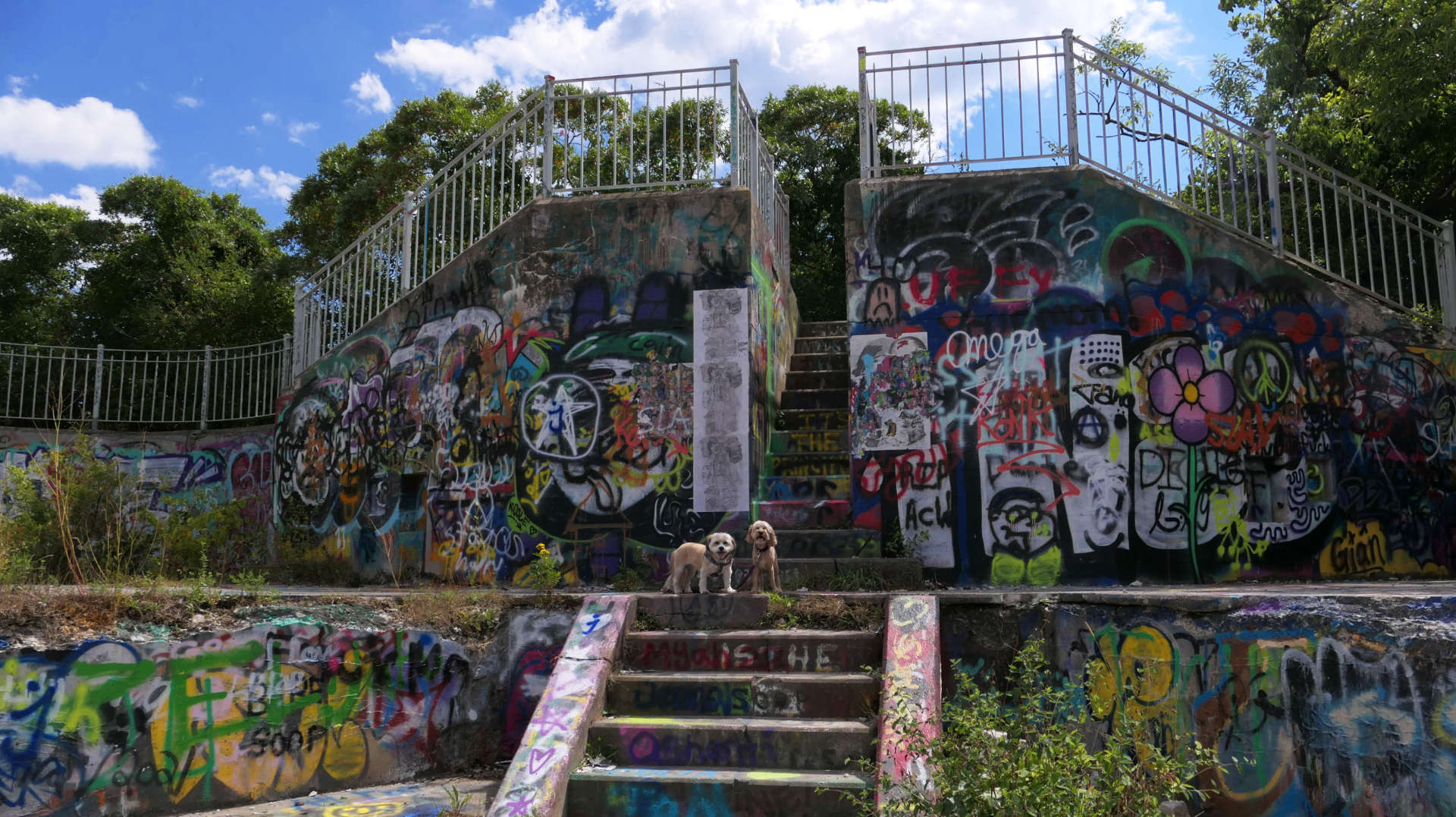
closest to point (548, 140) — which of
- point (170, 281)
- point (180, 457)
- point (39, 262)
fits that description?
point (180, 457)

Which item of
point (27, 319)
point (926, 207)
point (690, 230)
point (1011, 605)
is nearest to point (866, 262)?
point (926, 207)

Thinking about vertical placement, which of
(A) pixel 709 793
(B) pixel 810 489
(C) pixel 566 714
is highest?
(B) pixel 810 489

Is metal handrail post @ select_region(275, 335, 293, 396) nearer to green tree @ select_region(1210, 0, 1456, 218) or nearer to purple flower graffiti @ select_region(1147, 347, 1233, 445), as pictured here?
purple flower graffiti @ select_region(1147, 347, 1233, 445)

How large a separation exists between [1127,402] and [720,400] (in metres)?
3.58

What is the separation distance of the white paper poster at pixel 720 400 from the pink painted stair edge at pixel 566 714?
7.69 feet

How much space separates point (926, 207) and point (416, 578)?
20.0 ft

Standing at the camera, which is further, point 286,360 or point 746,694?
point 286,360

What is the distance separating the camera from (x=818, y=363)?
12562 mm

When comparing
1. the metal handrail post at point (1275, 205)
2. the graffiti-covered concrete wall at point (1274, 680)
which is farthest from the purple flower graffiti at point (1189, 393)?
the graffiti-covered concrete wall at point (1274, 680)

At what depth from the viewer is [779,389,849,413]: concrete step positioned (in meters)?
11.5

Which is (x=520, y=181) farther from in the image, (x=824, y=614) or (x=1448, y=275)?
(x=1448, y=275)

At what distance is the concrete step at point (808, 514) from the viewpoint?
9.42 metres

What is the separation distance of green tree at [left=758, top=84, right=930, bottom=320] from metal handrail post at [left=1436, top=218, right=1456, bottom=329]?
1149cm

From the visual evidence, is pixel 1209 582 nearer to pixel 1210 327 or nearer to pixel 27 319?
pixel 1210 327
